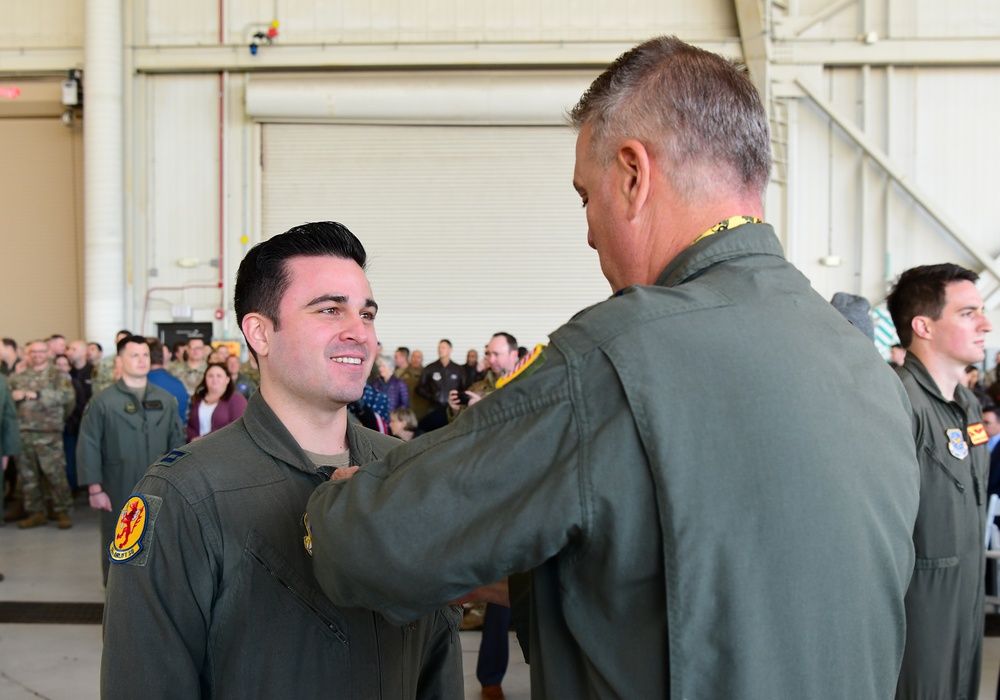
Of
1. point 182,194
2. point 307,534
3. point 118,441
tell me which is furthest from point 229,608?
point 182,194

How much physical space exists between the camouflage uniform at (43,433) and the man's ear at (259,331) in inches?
283

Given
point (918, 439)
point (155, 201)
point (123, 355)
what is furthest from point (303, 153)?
point (918, 439)

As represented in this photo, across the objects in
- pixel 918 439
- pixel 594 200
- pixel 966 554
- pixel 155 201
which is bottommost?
pixel 966 554

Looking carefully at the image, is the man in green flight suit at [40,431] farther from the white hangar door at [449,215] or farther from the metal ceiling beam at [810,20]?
the metal ceiling beam at [810,20]

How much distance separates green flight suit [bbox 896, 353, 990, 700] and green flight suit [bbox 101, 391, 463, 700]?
217cm

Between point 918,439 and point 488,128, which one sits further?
point 488,128

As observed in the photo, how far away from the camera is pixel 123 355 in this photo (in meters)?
5.86

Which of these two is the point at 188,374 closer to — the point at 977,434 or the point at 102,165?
the point at 102,165

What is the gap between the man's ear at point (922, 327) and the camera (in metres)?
3.25

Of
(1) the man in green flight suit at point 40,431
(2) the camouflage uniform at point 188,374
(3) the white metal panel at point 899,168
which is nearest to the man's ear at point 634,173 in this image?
(1) the man in green flight suit at point 40,431

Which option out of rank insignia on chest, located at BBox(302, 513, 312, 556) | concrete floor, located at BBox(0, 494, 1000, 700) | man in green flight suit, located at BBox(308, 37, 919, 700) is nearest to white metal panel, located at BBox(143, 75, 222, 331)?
concrete floor, located at BBox(0, 494, 1000, 700)

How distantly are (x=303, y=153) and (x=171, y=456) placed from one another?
11.3 m

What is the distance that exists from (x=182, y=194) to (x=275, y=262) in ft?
37.6

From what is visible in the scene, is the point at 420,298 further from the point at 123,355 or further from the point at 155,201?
the point at 123,355
